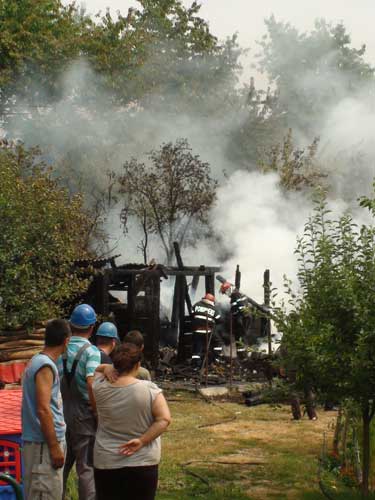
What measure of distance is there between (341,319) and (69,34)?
77.1 feet

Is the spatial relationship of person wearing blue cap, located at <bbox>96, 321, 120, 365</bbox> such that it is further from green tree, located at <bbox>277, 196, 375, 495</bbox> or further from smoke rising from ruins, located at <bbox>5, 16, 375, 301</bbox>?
smoke rising from ruins, located at <bbox>5, 16, 375, 301</bbox>

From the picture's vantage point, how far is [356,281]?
782 cm

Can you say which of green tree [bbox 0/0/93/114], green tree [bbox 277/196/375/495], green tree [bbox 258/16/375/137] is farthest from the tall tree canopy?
green tree [bbox 277/196/375/495]

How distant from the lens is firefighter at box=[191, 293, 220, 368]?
1892cm

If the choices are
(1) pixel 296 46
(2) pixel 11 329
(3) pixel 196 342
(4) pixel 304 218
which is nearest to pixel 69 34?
(4) pixel 304 218

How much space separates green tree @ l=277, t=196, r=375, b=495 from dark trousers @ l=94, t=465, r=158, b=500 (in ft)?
8.84

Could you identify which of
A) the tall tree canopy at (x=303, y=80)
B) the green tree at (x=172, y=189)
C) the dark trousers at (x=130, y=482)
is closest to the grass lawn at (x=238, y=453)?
the dark trousers at (x=130, y=482)

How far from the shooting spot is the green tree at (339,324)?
763cm

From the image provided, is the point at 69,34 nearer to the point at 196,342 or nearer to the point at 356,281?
the point at 196,342

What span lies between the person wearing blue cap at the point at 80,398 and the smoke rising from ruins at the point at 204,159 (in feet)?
60.6

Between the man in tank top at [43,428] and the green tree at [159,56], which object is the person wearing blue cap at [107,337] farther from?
the green tree at [159,56]

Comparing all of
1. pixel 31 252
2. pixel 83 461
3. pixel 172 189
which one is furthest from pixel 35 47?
pixel 83 461

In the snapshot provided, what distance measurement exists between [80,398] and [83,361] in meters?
0.30

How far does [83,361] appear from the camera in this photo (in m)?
6.76
